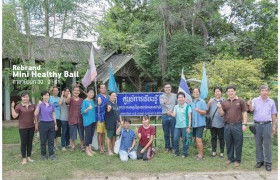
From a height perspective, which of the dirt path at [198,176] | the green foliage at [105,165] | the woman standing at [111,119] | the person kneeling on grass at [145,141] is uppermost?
the woman standing at [111,119]

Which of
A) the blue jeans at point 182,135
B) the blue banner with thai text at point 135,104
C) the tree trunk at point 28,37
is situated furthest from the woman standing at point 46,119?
the tree trunk at point 28,37

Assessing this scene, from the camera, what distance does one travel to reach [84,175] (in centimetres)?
587

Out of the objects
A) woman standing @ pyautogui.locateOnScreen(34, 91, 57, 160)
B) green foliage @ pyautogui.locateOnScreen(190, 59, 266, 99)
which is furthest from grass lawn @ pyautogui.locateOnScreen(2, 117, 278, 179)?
green foliage @ pyautogui.locateOnScreen(190, 59, 266, 99)

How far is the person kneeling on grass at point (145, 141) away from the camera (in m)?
6.98

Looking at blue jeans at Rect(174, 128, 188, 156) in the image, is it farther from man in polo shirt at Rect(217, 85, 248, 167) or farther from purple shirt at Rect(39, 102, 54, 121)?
purple shirt at Rect(39, 102, 54, 121)

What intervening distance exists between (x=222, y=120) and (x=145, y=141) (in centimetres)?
166

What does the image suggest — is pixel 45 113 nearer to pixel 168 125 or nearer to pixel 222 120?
pixel 168 125

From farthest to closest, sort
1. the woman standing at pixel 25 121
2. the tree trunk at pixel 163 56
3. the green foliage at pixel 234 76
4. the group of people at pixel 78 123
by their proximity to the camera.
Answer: the tree trunk at pixel 163 56 < the green foliage at pixel 234 76 < the group of people at pixel 78 123 < the woman standing at pixel 25 121

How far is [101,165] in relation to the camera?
6.46m

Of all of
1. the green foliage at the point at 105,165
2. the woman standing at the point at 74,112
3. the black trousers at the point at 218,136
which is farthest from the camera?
the woman standing at the point at 74,112

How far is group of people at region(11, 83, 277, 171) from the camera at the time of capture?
6.27 metres

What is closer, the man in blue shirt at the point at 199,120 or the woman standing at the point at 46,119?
the woman standing at the point at 46,119

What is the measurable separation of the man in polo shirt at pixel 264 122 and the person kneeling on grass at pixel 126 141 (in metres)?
2.49

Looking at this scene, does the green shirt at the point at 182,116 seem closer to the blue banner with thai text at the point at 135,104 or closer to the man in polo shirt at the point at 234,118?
the man in polo shirt at the point at 234,118
